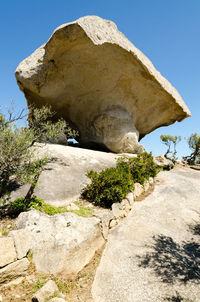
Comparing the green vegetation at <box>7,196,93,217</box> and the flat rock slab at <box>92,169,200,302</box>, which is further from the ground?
the green vegetation at <box>7,196,93,217</box>

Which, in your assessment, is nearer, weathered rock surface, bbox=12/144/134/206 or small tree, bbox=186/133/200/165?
weathered rock surface, bbox=12/144/134/206

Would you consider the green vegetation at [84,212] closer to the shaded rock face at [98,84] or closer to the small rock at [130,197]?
the small rock at [130,197]

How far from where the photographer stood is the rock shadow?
4297 mm

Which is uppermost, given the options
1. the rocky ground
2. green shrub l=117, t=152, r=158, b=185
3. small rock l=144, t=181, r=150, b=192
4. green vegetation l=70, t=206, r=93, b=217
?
green shrub l=117, t=152, r=158, b=185

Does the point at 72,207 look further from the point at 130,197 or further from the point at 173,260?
the point at 173,260

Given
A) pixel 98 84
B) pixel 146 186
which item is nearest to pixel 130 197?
pixel 146 186

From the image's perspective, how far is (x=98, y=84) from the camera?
13922mm

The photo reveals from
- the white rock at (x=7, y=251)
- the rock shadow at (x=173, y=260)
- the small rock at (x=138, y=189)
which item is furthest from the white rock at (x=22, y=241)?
the small rock at (x=138, y=189)

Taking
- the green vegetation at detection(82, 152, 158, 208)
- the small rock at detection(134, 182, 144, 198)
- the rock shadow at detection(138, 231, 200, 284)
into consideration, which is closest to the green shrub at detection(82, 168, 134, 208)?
the green vegetation at detection(82, 152, 158, 208)

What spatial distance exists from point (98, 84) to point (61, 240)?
12181 millimetres

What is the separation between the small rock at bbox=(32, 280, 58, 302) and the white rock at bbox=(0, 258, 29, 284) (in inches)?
22.6

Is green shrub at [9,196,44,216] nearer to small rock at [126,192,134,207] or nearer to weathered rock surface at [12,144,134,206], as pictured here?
weathered rock surface at [12,144,134,206]

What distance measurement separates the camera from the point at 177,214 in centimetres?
746

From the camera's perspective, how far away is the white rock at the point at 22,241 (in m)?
3.80
